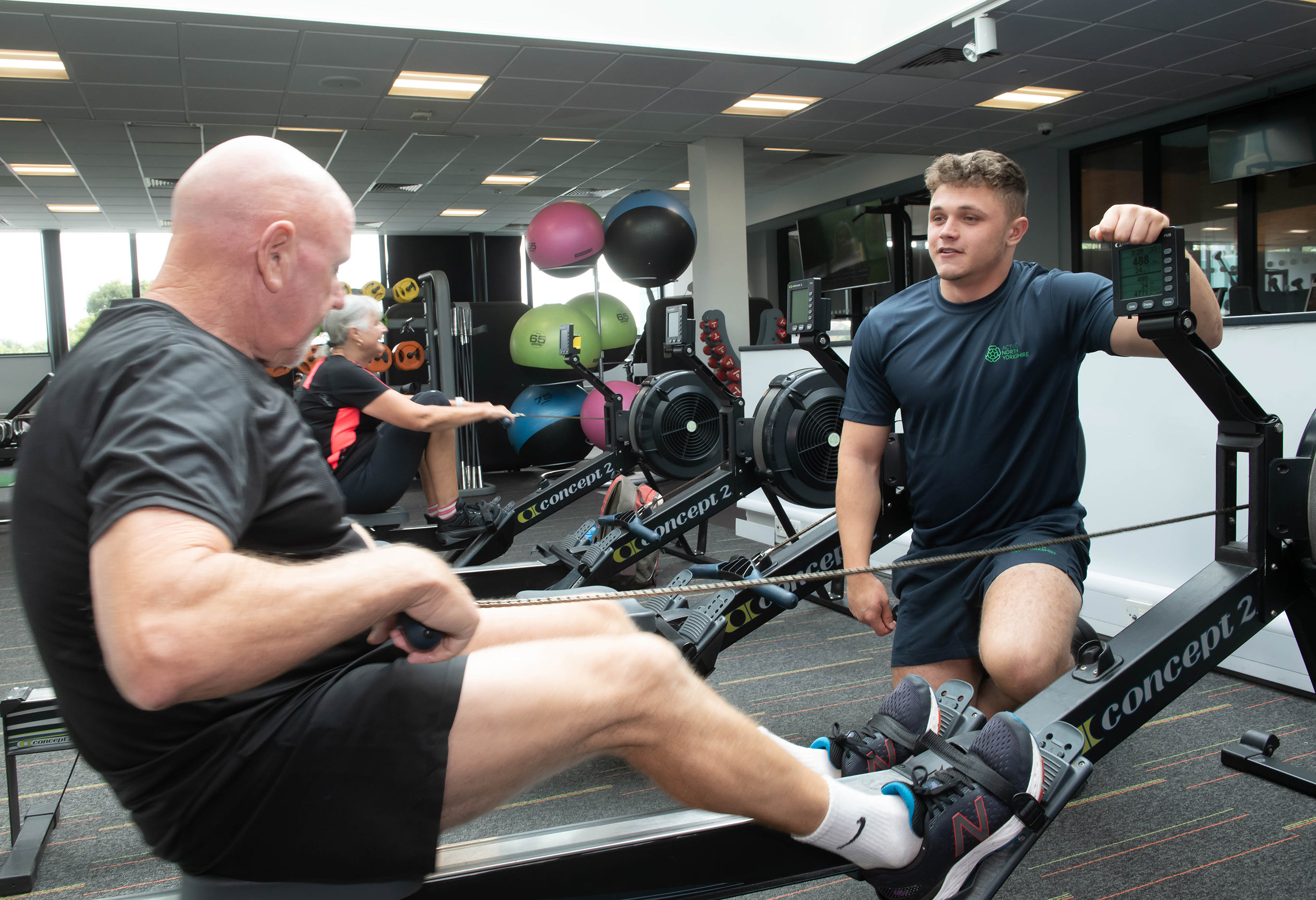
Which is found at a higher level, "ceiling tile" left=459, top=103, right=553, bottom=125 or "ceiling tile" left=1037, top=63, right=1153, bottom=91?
"ceiling tile" left=1037, top=63, right=1153, bottom=91

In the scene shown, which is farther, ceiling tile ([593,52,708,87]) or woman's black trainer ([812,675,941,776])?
ceiling tile ([593,52,708,87])

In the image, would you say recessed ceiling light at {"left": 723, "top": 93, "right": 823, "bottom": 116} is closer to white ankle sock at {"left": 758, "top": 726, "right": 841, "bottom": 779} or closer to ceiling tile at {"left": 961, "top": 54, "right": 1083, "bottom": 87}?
ceiling tile at {"left": 961, "top": 54, "right": 1083, "bottom": 87}

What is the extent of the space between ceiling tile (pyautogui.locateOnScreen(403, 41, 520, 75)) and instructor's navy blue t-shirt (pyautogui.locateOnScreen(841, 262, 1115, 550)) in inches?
167

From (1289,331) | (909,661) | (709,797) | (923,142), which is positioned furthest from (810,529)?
(923,142)

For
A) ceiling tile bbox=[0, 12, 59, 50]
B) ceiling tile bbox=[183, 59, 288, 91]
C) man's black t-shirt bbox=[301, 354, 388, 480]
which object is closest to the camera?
man's black t-shirt bbox=[301, 354, 388, 480]

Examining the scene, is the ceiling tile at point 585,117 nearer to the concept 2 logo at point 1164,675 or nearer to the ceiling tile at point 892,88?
the ceiling tile at point 892,88

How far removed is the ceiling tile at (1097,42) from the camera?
Answer: 18.1 ft

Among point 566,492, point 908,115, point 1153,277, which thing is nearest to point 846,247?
point 908,115

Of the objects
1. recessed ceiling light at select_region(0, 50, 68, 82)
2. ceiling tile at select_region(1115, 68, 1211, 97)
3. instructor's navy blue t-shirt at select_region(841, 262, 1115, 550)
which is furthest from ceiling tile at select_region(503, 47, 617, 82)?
instructor's navy blue t-shirt at select_region(841, 262, 1115, 550)

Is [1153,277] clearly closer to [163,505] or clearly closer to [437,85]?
[163,505]

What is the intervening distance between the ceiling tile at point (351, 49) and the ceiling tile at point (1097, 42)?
401 centimetres

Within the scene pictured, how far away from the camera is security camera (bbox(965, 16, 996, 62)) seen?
520 centimetres

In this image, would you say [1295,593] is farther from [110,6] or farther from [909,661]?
[110,6]

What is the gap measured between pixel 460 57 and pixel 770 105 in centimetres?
254
